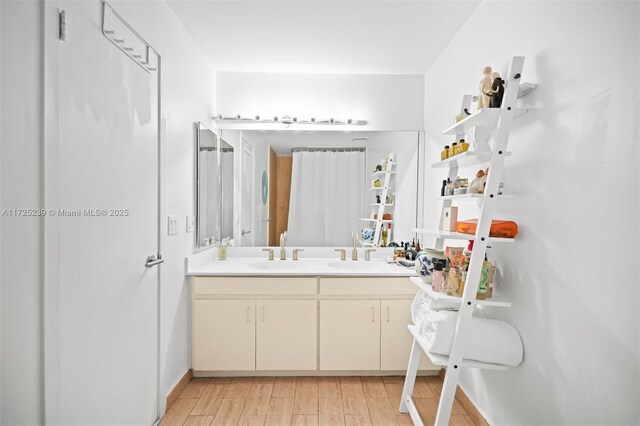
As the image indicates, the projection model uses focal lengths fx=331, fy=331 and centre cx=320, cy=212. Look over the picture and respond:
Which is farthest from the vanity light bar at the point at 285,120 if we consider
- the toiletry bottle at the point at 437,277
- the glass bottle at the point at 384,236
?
the toiletry bottle at the point at 437,277

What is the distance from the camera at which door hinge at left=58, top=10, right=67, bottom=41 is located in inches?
45.7

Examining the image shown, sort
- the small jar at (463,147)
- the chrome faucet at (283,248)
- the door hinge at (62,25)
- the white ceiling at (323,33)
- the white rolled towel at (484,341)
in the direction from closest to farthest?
the door hinge at (62,25), the white rolled towel at (484,341), the small jar at (463,147), the white ceiling at (323,33), the chrome faucet at (283,248)

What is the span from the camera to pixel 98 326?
1.41 metres

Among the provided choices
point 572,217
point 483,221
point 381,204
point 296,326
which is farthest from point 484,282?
point 381,204

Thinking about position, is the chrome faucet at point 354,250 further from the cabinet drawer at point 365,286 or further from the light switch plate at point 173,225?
the light switch plate at point 173,225

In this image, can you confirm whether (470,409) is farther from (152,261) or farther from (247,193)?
(247,193)

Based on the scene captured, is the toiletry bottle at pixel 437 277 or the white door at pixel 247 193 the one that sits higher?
the white door at pixel 247 193

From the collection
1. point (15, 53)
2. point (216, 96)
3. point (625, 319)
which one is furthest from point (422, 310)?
point (216, 96)

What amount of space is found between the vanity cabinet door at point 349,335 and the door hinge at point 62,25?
1.99 meters

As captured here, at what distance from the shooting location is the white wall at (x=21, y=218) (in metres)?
0.98

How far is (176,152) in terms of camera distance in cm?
213

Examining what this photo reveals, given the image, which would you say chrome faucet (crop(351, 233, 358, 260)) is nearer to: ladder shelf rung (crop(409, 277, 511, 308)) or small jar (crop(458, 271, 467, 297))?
ladder shelf rung (crop(409, 277, 511, 308))

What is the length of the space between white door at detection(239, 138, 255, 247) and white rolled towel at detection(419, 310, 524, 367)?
6.13 feet

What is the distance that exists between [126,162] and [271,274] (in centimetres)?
119
